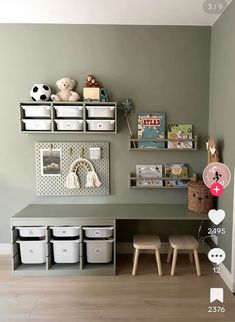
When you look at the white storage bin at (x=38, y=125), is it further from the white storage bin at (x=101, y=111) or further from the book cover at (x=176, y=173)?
the book cover at (x=176, y=173)

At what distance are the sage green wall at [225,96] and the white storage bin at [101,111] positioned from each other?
3.29 ft

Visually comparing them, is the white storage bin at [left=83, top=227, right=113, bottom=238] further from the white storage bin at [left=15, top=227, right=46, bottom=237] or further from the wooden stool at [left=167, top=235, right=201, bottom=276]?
the wooden stool at [left=167, top=235, right=201, bottom=276]

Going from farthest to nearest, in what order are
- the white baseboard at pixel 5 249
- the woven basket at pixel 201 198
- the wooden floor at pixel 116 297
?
1. the white baseboard at pixel 5 249
2. the woven basket at pixel 201 198
3. the wooden floor at pixel 116 297

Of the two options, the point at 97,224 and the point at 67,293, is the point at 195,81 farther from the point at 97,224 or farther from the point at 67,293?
the point at 67,293

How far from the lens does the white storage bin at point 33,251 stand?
255 centimetres

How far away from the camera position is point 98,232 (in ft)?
8.34

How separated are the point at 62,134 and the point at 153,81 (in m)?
1.08

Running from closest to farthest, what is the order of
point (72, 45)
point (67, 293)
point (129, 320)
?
point (129, 320) → point (67, 293) → point (72, 45)

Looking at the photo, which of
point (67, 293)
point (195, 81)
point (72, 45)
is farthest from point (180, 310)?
point (72, 45)

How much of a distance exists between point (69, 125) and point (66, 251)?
1.20 metres

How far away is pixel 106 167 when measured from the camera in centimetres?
292

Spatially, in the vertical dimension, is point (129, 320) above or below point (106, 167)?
below

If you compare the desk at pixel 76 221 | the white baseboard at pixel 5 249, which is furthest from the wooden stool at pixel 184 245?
the white baseboard at pixel 5 249

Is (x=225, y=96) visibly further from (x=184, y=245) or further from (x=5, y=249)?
(x=5, y=249)
